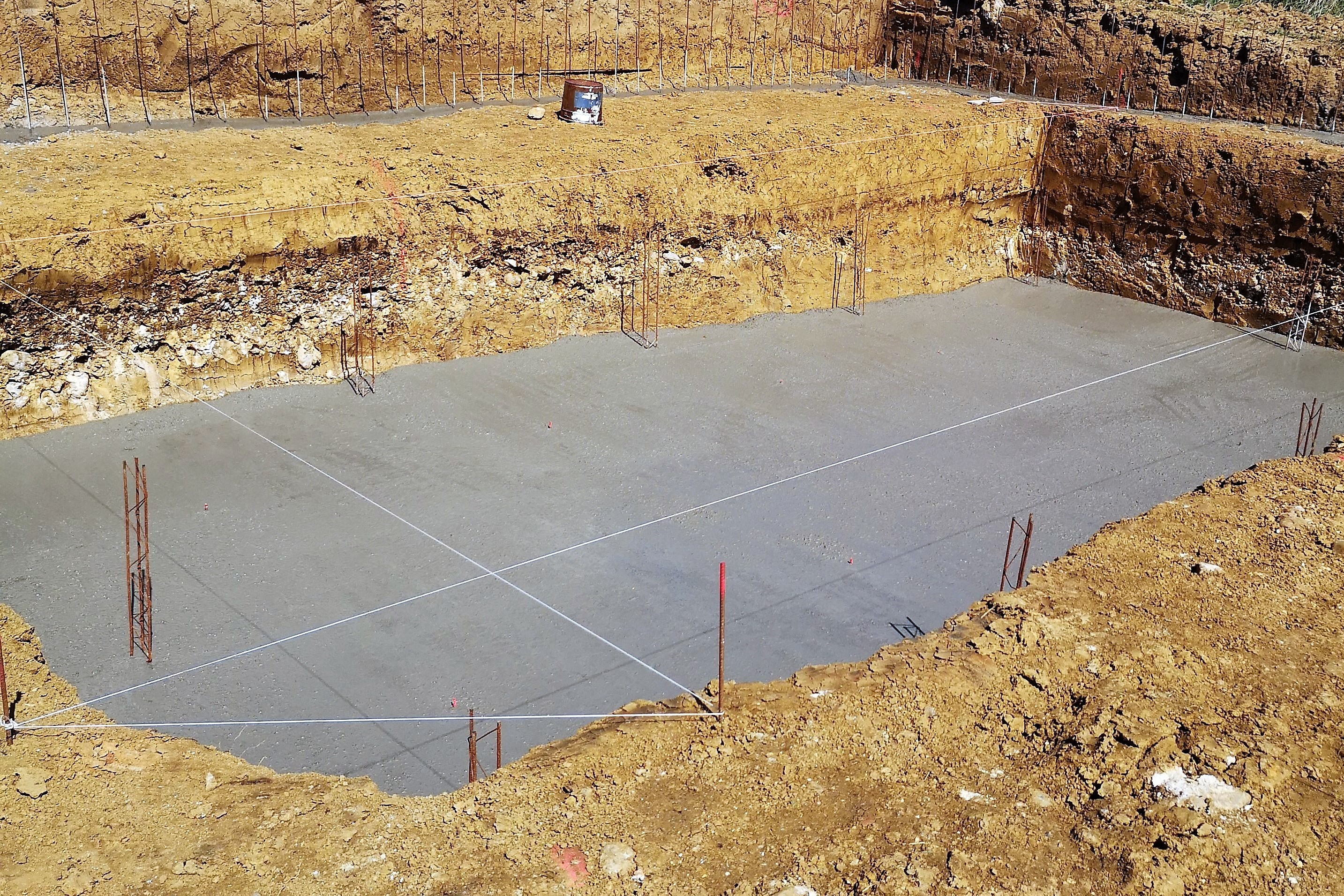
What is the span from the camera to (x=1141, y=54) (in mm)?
20766

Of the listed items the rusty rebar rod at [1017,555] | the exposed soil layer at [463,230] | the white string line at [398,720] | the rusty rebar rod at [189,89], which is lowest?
the white string line at [398,720]

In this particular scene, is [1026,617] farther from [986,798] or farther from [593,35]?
[593,35]

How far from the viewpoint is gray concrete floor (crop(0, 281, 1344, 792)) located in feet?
32.9

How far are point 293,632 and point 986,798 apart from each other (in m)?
5.77

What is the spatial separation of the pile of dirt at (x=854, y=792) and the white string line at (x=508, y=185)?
5184 millimetres

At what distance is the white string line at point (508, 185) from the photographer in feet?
45.4

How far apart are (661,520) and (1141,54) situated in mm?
13595

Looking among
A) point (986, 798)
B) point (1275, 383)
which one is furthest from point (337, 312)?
point (1275, 383)

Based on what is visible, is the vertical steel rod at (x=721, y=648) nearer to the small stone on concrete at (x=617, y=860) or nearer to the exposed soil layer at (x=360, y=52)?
the small stone on concrete at (x=617, y=860)

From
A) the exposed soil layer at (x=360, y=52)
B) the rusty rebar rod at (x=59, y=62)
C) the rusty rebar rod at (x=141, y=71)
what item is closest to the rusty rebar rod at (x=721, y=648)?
the exposed soil layer at (x=360, y=52)

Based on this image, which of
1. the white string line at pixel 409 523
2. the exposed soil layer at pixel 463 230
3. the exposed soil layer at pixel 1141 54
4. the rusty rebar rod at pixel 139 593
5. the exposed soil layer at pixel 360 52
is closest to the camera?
the rusty rebar rod at pixel 139 593

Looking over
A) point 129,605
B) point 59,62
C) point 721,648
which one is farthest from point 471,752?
point 59,62

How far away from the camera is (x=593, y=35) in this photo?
66.5 feet

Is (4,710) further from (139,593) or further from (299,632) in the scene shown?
(299,632)
